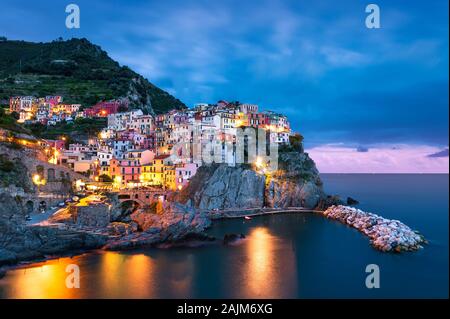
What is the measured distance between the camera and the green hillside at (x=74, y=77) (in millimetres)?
74750

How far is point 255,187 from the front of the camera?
47.3m

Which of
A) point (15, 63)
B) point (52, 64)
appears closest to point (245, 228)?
point (52, 64)

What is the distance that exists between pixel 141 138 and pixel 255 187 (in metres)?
18.2

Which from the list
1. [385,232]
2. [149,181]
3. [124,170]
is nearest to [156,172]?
[149,181]

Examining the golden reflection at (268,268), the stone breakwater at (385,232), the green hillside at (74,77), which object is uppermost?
the green hillside at (74,77)

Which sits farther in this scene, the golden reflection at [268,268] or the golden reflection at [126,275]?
the golden reflection at [268,268]

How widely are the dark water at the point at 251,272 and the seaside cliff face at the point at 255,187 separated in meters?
11.7

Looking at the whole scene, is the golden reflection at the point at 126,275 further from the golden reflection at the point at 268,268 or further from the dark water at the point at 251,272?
the golden reflection at the point at 268,268

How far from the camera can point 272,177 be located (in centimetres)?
5034

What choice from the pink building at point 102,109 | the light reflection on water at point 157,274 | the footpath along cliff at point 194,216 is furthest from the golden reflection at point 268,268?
the pink building at point 102,109

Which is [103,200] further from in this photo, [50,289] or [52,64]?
[52,64]

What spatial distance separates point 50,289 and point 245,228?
20991 mm
